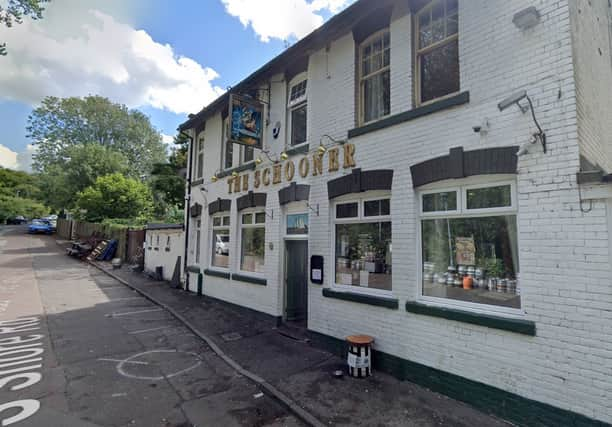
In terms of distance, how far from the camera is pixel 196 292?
12492mm

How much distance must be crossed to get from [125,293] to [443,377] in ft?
42.5

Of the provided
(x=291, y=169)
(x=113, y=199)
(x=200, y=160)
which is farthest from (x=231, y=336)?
(x=113, y=199)

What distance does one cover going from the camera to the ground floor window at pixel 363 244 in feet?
20.3

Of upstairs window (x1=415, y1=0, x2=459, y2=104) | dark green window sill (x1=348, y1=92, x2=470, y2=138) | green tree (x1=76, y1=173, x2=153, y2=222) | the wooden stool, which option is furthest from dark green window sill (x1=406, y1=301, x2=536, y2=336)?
green tree (x1=76, y1=173, x2=153, y2=222)

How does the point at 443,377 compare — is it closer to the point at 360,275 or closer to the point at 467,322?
the point at 467,322

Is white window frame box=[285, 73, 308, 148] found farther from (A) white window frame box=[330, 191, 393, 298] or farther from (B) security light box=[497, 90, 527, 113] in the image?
(B) security light box=[497, 90, 527, 113]

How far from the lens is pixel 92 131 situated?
40500 millimetres

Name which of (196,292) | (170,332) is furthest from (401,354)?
(196,292)

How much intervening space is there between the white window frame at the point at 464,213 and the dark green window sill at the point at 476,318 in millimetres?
114

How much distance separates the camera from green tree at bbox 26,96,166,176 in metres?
38.7

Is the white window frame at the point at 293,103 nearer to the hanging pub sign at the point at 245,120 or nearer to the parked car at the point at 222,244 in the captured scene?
the hanging pub sign at the point at 245,120

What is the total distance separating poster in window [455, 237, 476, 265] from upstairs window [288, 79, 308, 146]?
4662 millimetres

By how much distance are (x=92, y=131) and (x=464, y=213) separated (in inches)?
1868

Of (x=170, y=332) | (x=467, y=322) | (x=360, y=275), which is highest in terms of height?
(x=360, y=275)
